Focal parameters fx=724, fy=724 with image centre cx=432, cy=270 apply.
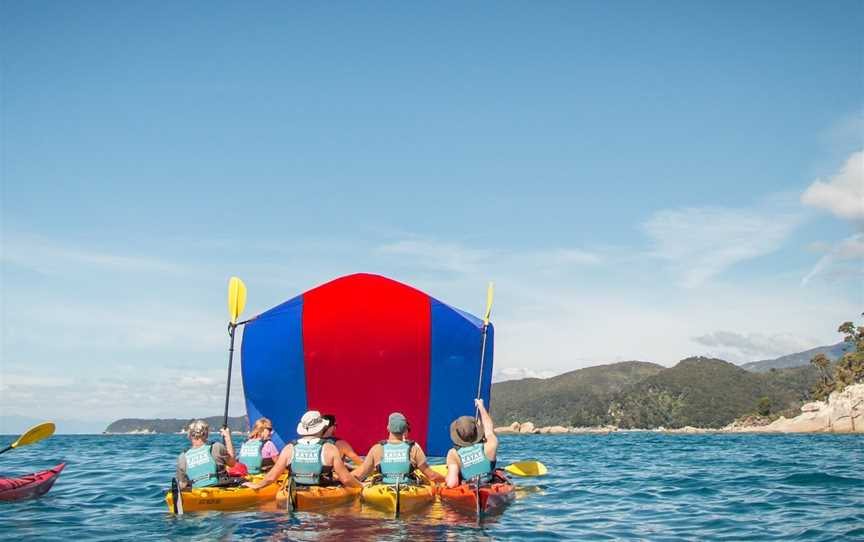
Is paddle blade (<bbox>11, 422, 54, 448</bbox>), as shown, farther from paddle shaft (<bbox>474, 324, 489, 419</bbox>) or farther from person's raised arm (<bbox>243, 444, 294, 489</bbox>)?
paddle shaft (<bbox>474, 324, 489, 419</bbox>)

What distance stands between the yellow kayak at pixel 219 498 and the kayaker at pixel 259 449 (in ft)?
A: 5.97

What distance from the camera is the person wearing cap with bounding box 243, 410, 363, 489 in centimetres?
1251

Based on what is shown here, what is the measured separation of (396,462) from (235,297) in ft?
18.1

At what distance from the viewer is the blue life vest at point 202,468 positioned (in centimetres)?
1298

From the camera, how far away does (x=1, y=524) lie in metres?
13.2

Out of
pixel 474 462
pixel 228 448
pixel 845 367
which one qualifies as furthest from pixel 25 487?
pixel 845 367

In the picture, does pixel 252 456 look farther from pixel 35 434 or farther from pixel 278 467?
pixel 35 434

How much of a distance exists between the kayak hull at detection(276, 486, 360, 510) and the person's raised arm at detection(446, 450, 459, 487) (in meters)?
1.69

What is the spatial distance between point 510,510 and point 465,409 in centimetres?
285

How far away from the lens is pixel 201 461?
13.0 metres

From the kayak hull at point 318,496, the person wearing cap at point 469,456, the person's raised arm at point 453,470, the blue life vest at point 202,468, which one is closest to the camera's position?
the kayak hull at point 318,496

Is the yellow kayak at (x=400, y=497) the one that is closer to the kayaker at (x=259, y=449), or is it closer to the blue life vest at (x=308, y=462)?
the blue life vest at (x=308, y=462)

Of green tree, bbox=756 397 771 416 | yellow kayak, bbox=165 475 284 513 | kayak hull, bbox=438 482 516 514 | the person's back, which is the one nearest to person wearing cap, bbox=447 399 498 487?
kayak hull, bbox=438 482 516 514

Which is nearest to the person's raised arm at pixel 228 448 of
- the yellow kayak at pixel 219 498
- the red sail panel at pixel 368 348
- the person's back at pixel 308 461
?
the yellow kayak at pixel 219 498
